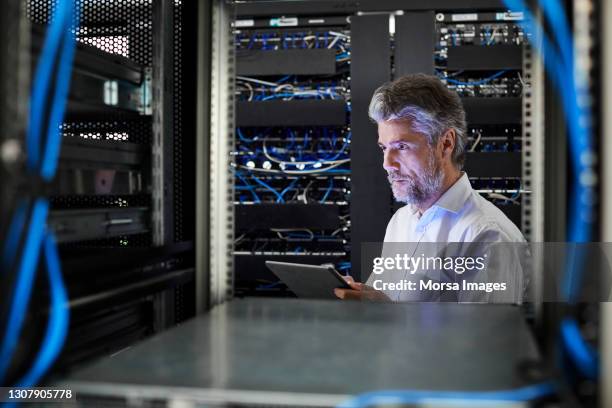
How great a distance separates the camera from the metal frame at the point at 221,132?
106 centimetres

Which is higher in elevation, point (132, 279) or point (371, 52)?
point (371, 52)

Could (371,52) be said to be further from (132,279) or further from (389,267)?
(132,279)

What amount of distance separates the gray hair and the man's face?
4 centimetres

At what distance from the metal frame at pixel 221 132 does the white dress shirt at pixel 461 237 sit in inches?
46.1

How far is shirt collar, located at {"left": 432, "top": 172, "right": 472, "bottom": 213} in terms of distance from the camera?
2326 mm

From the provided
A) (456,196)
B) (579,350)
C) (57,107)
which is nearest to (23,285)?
(57,107)

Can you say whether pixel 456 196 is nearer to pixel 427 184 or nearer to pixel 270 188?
pixel 427 184

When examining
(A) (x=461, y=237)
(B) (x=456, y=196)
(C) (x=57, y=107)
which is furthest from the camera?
(B) (x=456, y=196)

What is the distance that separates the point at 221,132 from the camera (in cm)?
107

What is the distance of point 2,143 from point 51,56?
0.17 metres

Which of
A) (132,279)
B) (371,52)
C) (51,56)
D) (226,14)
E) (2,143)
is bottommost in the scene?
(132,279)

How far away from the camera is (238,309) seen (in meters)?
0.99

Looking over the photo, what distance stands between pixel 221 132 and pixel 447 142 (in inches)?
60.8

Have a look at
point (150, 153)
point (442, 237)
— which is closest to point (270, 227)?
point (442, 237)
